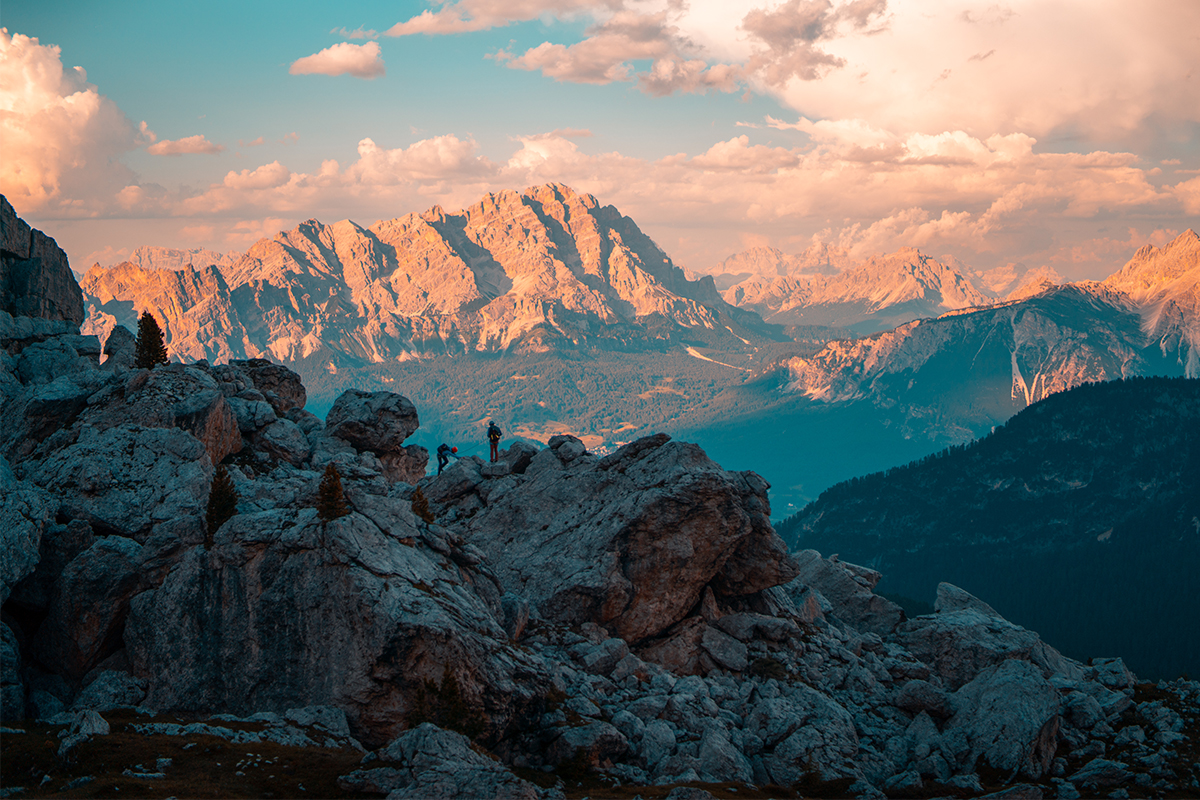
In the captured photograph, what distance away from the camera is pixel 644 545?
192 ft

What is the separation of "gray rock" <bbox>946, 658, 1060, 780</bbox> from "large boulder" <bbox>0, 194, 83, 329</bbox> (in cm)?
10369

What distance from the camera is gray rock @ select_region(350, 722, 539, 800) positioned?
32344mm

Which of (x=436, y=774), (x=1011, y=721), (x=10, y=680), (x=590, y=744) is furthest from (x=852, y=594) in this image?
(x=10, y=680)

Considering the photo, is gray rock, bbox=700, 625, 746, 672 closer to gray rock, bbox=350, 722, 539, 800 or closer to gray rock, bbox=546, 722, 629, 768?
gray rock, bbox=546, 722, 629, 768

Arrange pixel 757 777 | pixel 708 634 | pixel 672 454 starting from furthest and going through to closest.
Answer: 1. pixel 672 454
2. pixel 708 634
3. pixel 757 777

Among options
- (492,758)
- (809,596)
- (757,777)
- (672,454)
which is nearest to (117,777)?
(492,758)

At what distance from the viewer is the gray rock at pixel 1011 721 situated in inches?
1794

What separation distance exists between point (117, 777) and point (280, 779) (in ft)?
18.9

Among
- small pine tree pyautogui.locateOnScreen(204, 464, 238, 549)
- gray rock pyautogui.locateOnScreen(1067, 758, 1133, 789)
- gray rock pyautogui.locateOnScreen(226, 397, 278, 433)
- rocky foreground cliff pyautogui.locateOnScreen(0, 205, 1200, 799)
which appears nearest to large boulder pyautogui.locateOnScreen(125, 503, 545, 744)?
rocky foreground cliff pyautogui.locateOnScreen(0, 205, 1200, 799)

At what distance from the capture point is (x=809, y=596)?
66.8 m

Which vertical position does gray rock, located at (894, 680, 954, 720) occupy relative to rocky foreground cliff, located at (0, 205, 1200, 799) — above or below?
below

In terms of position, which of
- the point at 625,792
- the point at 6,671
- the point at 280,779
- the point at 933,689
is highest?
the point at 6,671

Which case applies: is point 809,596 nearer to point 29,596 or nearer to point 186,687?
point 186,687

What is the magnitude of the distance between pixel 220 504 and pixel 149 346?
3399 centimetres
